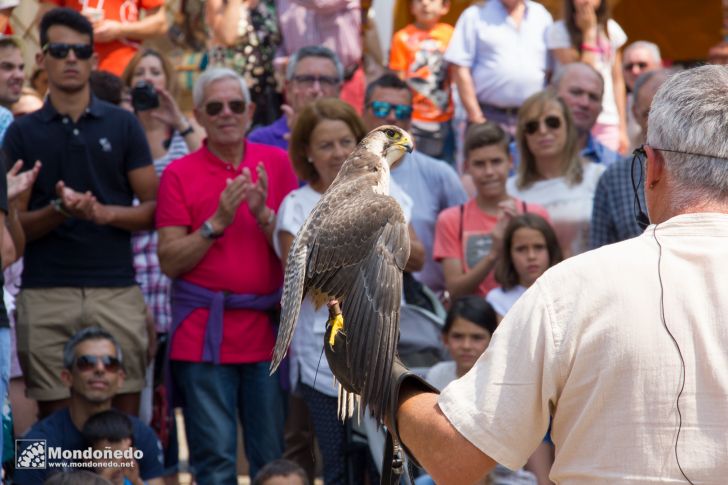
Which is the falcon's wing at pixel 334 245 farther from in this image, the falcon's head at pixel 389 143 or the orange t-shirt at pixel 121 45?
the orange t-shirt at pixel 121 45

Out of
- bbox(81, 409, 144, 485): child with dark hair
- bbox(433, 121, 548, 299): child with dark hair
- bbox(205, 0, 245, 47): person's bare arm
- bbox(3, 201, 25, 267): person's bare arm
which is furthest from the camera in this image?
bbox(205, 0, 245, 47): person's bare arm

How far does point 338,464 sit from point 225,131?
70.8 inches

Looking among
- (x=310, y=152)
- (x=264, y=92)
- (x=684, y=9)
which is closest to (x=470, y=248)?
(x=310, y=152)

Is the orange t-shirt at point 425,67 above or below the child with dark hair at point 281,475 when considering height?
above

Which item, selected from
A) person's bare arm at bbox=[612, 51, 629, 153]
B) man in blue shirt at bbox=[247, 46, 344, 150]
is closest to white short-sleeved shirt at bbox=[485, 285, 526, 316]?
man in blue shirt at bbox=[247, 46, 344, 150]

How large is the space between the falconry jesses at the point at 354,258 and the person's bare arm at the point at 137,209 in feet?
6.39

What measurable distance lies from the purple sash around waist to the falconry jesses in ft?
6.08

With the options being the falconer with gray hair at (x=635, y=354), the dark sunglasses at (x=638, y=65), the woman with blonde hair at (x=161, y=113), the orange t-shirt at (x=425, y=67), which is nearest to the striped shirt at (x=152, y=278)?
the woman with blonde hair at (x=161, y=113)

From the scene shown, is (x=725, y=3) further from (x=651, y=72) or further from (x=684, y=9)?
(x=651, y=72)

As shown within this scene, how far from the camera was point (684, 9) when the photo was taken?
10.9m

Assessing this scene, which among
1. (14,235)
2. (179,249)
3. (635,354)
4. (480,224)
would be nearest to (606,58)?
(480,224)

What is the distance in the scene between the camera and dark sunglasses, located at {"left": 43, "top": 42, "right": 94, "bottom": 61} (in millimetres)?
6047

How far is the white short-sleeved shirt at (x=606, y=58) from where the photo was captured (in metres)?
8.17

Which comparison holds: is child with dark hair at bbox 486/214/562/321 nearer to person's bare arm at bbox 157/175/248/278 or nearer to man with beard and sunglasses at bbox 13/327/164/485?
person's bare arm at bbox 157/175/248/278
